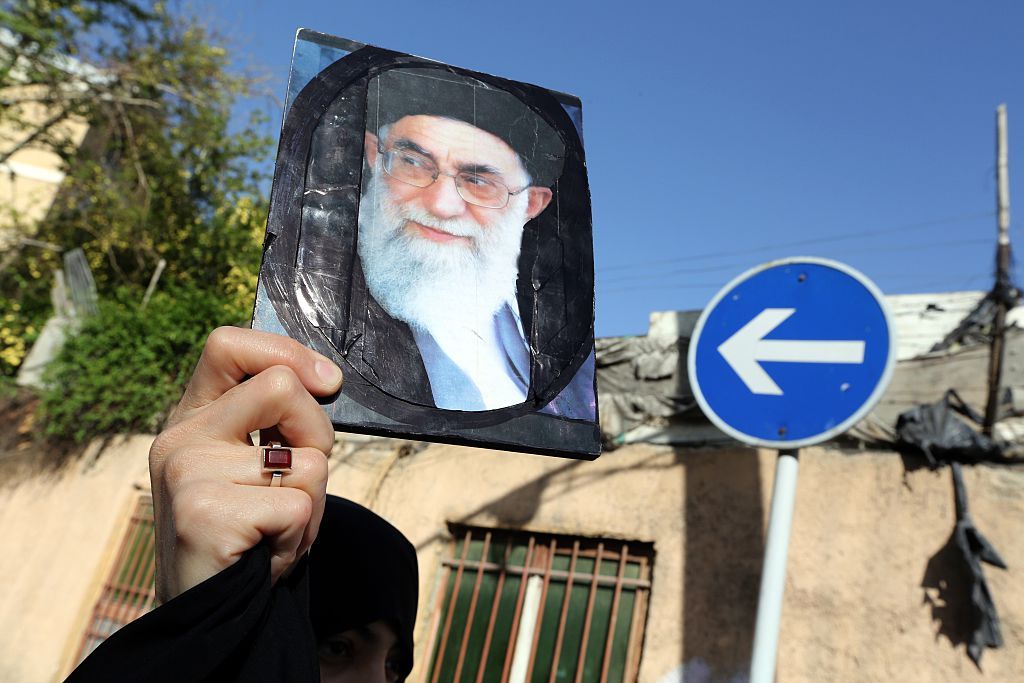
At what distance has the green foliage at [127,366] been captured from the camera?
8.70 m

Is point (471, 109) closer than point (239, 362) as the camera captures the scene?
Answer: No

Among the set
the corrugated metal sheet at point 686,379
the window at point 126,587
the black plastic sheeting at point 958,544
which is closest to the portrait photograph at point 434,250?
the corrugated metal sheet at point 686,379

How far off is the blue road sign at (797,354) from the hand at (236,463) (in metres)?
2.61

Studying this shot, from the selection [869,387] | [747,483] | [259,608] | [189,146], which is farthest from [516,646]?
[189,146]

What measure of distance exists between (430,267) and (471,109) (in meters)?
0.36

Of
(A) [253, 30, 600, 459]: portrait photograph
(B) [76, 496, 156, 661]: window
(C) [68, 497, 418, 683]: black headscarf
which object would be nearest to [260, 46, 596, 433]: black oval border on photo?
(A) [253, 30, 600, 459]: portrait photograph

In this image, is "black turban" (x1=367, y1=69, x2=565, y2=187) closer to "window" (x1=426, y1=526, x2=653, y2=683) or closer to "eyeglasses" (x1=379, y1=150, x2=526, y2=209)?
"eyeglasses" (x1=379, y1=150, x2=526, y2=209)

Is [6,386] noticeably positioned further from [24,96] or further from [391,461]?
[391,461]

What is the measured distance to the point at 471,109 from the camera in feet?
5.02

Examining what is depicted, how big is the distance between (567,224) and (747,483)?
127 inches

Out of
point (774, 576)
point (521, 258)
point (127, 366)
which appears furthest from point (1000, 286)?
point (127, 366)

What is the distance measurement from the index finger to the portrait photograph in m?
0.09

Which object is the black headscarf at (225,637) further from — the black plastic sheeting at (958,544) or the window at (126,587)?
the window at (126,587)

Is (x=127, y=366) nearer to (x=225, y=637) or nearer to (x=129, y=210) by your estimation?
(x=129, y=210)
